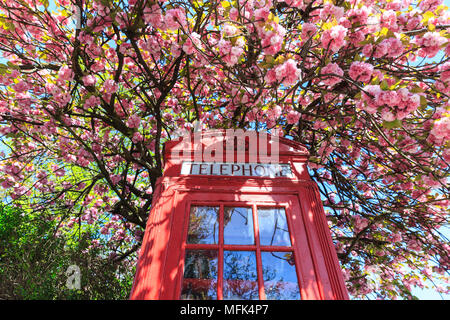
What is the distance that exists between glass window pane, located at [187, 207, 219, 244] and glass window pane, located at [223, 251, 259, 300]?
22 centimetres

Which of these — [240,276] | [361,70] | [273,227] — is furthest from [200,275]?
[361,70]

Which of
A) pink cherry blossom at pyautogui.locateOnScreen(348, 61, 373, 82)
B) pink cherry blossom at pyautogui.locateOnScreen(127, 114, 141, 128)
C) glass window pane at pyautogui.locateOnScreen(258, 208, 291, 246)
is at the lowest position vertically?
glass window pane at pyautogui.locateOnScreen(258, 208, 291, 246)

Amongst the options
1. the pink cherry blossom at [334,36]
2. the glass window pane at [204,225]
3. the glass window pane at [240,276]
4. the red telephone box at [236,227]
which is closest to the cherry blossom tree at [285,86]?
the pink cherry blossom at [334,36]

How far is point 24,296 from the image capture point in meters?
3.31

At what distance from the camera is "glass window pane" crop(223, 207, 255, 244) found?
2428 millimetres

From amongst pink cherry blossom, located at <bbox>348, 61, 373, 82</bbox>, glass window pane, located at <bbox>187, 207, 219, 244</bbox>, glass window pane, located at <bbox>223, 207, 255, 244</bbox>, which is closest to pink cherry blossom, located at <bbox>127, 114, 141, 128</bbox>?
glass window pane, located at <bbox>187, 207, 219, 244</bbox>

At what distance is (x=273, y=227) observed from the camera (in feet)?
8.20

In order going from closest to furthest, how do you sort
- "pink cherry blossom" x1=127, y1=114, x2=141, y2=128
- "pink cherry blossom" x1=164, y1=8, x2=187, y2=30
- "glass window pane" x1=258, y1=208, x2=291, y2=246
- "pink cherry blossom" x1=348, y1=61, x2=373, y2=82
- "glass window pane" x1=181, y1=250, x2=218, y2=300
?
"glass window pane" x1=181, y1=250, x2=218, y2=300, "pink cherry blossom" x1=348, y1=61, x2=373, y2=82, "glass window pane" x1=258, y1=208, x2=291, y2=246, "pink cherry blossom" x1=164, y1=8, x2=187, y2=30, "pink cherry blossom" x1=127, y1=114, x2=141, y2=128

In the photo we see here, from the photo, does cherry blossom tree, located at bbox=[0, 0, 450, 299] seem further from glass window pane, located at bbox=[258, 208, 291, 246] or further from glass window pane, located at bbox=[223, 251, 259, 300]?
glass window pane, located at bbox=[223, 251, 259, 300]

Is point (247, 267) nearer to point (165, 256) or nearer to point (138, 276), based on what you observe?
point (165, 256)

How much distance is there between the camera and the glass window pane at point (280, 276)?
7.14 feet

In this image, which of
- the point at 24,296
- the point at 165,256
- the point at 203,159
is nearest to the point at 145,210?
the point at 24,296

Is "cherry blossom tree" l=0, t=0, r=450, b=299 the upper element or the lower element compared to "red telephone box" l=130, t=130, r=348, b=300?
upper
